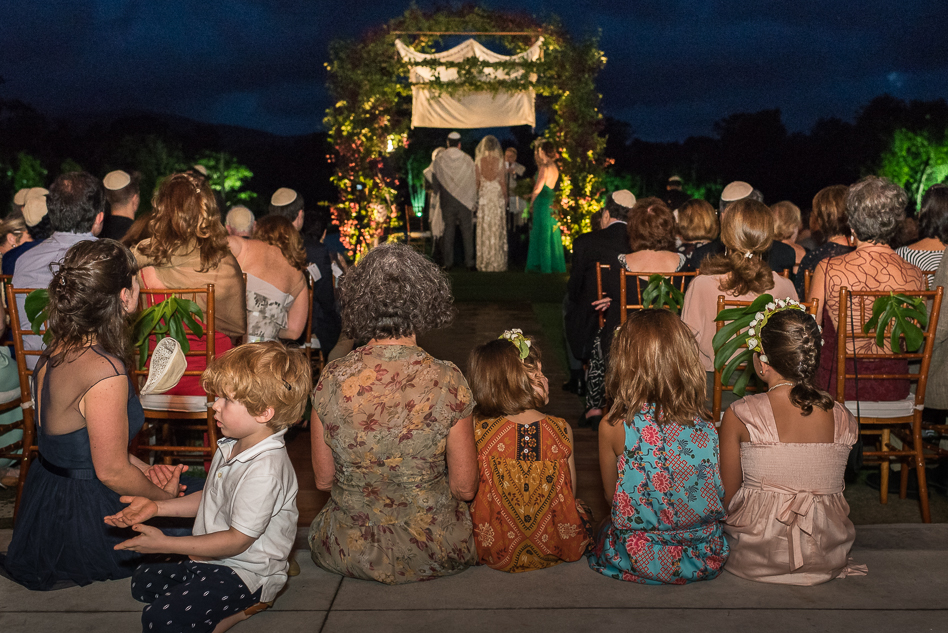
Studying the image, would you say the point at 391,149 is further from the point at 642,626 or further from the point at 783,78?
the point at 783,78

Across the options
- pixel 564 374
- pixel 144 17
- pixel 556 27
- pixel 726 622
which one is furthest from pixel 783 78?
pixel 726 622

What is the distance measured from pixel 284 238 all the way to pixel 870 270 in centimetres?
287

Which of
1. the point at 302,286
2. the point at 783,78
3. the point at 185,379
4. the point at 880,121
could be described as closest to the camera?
the point at 185,379

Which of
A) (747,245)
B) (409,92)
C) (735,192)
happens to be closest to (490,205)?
(409,92)

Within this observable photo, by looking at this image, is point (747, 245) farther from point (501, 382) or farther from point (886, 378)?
point (501, 382)

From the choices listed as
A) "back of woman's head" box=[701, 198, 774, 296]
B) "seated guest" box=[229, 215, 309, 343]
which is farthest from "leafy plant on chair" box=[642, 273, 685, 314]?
"seated guest" box=[229, 215, 309, 343]

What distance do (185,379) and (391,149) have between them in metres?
7.03

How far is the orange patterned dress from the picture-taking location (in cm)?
244

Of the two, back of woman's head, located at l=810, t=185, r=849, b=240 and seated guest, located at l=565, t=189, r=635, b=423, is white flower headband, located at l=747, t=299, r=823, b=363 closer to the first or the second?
back of woman's head, located at l=810, t=185, r=849, b=240

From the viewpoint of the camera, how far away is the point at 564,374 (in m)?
5.91

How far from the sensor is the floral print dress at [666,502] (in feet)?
7.68

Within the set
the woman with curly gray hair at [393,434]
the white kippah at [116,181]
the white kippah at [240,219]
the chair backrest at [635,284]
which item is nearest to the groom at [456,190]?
the white kippah at [240,219]

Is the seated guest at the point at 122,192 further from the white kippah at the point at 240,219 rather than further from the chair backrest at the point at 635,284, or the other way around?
the chair backrest at the point at 635,284

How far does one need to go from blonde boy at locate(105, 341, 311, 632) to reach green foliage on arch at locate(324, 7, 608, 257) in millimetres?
7580
